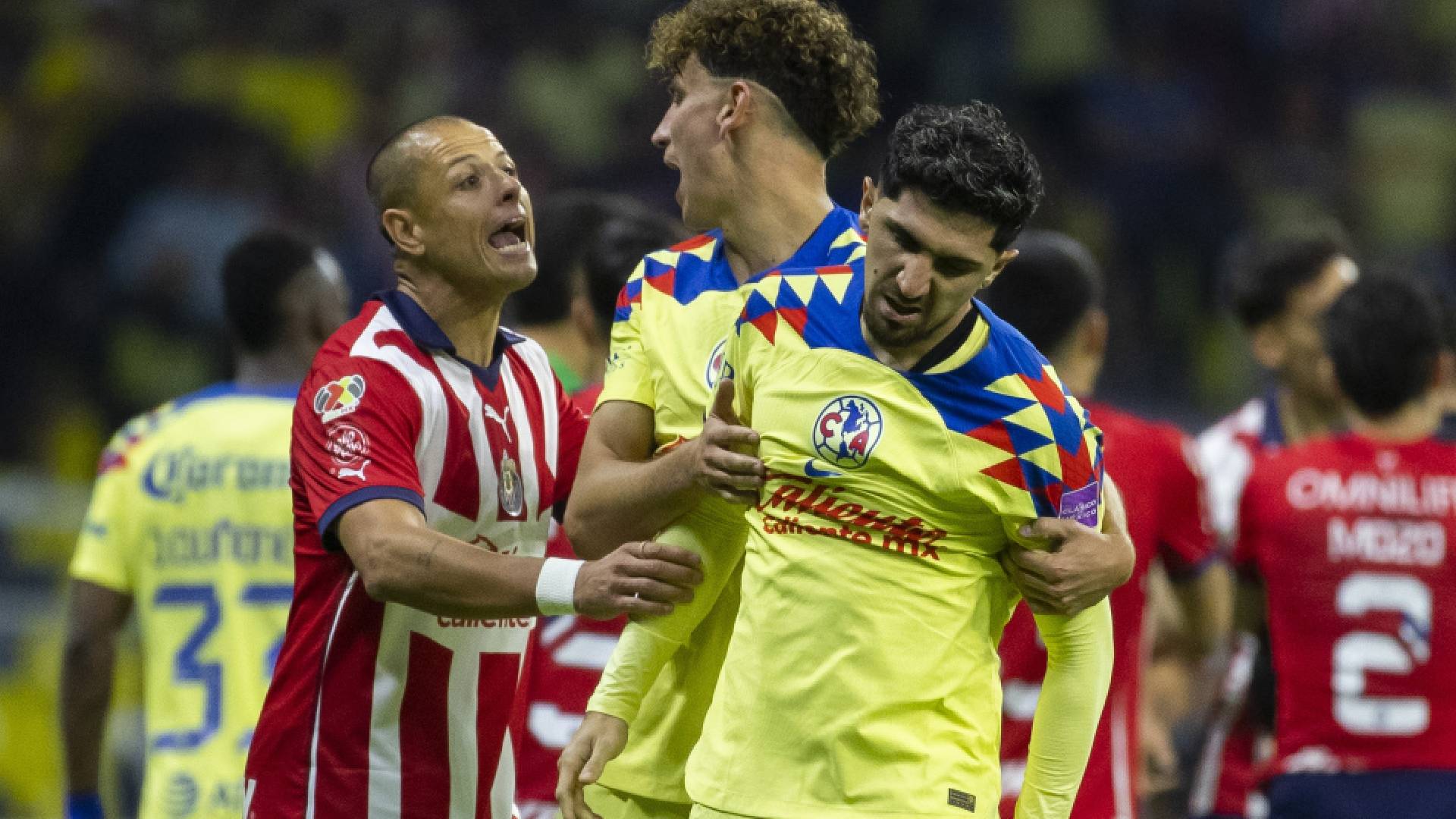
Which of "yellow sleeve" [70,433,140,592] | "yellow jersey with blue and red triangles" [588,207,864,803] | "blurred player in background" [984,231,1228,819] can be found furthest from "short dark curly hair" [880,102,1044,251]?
"yellow sleeve" [70,433,140,592]

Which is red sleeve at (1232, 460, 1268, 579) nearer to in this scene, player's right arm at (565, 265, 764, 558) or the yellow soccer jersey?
player's right arm at (565, 265, 764, 558)

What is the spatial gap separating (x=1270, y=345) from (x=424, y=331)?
13.4ft

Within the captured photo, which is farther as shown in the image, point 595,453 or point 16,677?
point 16,677

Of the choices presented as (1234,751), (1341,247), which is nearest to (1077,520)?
(1234,751)

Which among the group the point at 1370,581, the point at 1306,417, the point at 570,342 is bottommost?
the point at 1370,581

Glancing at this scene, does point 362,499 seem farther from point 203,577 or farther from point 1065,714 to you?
point 203,577

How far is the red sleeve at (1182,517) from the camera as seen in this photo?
200 inches

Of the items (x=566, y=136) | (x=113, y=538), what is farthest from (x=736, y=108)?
(x=566, y=136)

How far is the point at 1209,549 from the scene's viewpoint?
17.4 feet

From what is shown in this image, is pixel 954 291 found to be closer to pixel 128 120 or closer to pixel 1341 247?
pixel 1341 247

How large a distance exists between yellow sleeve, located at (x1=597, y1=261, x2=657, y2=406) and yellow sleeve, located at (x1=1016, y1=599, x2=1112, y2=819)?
929 millimetres

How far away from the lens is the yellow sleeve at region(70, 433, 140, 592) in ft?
16.5

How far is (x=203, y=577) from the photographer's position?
5.00m

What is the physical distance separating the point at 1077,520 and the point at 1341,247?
4175 millimetres
